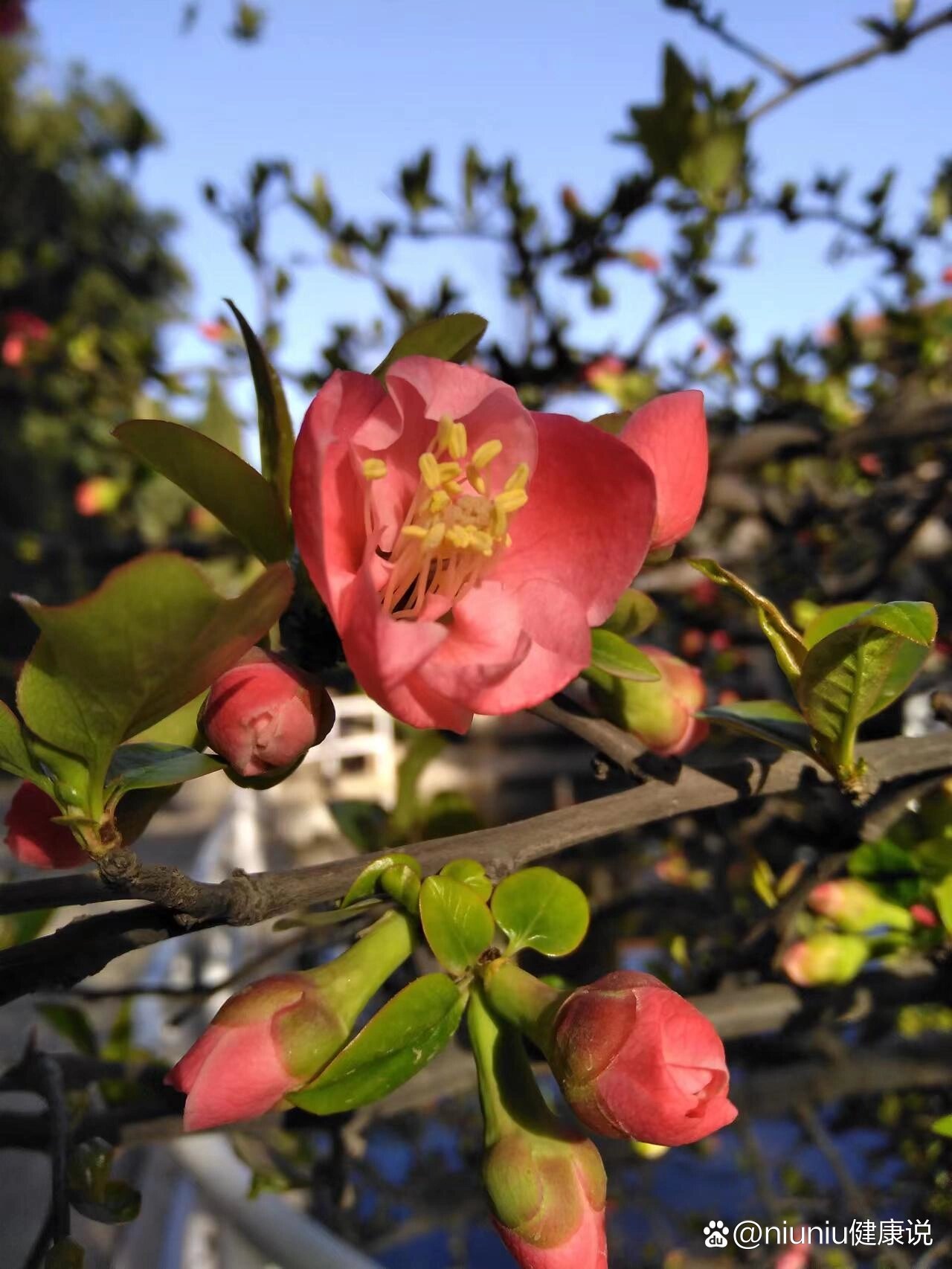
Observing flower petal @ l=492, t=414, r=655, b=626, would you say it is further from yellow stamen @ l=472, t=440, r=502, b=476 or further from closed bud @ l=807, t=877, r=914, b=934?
closed bud @ l=807, t=877, r=914, b=934

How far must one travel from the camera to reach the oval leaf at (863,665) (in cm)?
37

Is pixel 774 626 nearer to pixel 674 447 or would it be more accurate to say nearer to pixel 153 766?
pixel 674 447

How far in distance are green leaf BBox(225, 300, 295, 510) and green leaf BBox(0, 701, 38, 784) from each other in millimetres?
153

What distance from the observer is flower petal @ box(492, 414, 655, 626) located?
393 millimetres

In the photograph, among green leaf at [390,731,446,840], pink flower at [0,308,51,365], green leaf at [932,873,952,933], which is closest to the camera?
green leaf at [932,873,952,933]

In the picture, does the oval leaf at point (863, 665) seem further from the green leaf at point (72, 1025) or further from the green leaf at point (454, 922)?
the green leaf at point (72, 1025)

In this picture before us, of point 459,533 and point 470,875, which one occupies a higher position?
point 459,533

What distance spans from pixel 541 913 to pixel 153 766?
0.62 ft

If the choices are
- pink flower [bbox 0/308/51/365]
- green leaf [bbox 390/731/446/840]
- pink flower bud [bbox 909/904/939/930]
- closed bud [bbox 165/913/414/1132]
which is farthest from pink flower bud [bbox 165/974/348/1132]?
pink flower [bbox 0/308/51/365]

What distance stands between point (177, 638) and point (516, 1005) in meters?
0.23

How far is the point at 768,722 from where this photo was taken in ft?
1.57

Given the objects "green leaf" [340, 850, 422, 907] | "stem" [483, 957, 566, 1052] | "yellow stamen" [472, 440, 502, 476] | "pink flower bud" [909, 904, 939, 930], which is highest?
"yellow stamen" [472, 440, 502, 476]

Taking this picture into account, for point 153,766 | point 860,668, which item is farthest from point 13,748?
point 860,668

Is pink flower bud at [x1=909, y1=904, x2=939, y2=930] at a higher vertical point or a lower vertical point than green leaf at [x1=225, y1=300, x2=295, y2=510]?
lower
